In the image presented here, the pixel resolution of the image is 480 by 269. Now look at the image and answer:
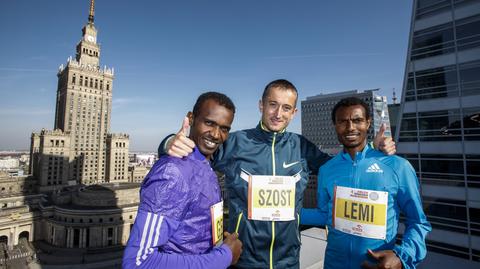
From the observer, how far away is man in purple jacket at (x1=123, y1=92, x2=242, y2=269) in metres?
2.12

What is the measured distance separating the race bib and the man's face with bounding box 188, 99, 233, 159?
26.0 inches

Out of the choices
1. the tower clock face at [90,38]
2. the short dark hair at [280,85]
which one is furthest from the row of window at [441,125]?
the tower clock face at [90,38]

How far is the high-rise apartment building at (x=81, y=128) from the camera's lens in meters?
68.4

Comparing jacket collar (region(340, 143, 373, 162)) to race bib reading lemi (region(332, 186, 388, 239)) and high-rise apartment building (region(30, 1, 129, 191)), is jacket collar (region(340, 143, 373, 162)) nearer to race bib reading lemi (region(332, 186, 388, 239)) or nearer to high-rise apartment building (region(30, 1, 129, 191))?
race bib reading lemi (region(332, 186, 388, 239))

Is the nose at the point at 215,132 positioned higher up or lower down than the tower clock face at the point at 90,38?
lower down

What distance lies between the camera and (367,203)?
3.53 m

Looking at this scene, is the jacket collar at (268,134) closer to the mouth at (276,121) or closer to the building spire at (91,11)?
the mouth at (276,121)

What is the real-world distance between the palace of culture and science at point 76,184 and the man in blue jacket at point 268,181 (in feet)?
152

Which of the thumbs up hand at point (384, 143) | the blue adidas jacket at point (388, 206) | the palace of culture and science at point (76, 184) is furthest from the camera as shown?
the palace of culture and science at point (76, 184)

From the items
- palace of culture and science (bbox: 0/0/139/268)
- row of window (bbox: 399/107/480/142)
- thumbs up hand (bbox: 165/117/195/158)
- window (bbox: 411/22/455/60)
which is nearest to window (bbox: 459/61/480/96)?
row of window (bbox: 399/107/480/142)

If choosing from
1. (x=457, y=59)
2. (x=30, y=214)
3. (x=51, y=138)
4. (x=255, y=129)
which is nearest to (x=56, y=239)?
(x=30, y=214)

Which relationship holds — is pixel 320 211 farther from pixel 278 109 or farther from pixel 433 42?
pixel 433 42

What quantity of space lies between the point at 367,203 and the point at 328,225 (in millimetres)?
808

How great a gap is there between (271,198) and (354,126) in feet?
5.58
